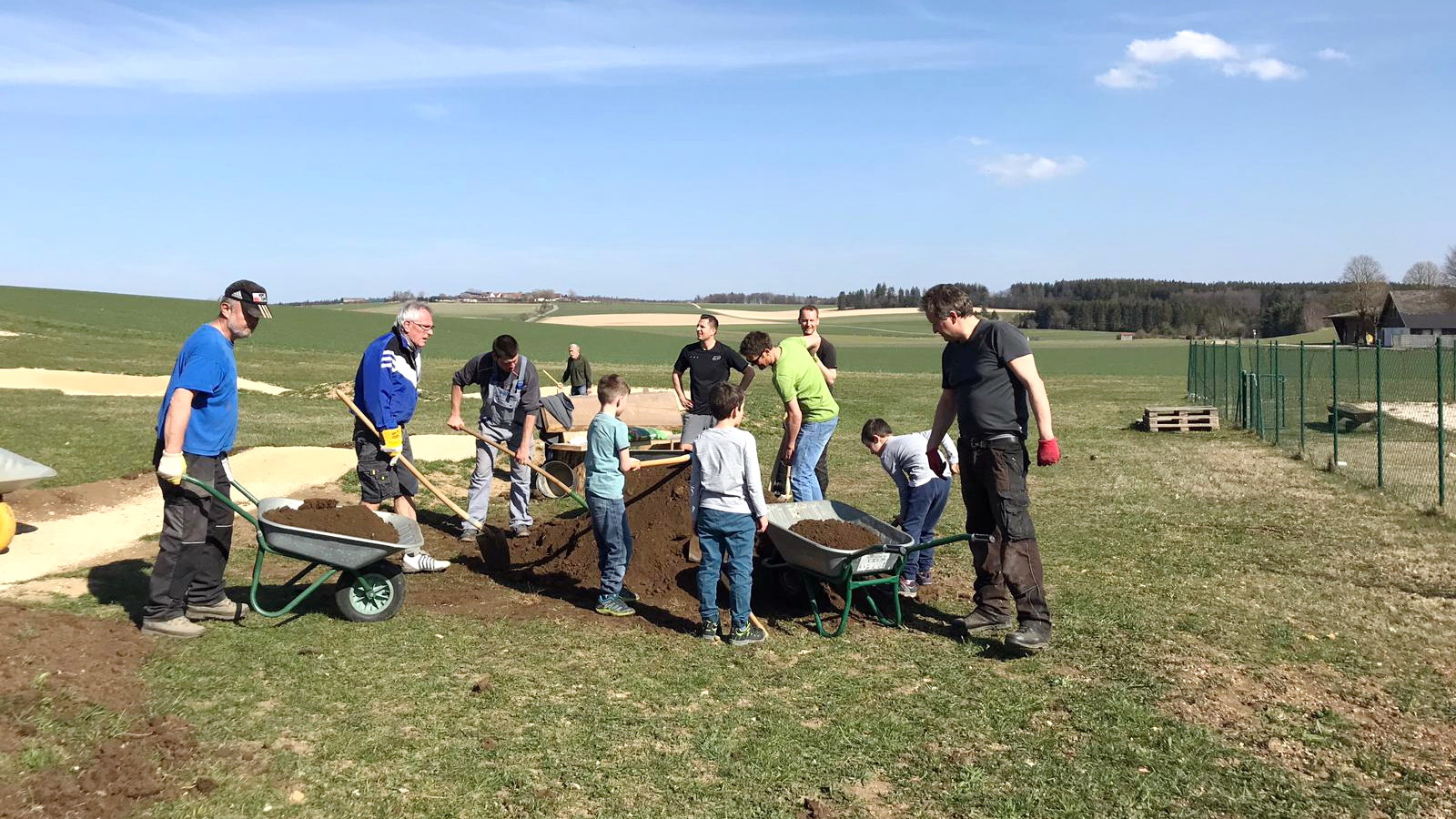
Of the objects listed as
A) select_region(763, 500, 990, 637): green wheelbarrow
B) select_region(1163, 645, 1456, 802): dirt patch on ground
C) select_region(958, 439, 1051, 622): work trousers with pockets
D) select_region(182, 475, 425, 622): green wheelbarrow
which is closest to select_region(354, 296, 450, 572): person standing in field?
select_region(182, 475, 425, 622): green wheelbarrow

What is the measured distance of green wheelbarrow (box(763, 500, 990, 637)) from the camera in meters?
5.80

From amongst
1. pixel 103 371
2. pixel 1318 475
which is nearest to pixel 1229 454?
pixel 1318 475

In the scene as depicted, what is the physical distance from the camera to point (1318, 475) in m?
12.8

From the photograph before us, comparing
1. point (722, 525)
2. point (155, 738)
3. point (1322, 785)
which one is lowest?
point (1322, 785)

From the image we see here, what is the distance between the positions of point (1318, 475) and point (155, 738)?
12718 mm

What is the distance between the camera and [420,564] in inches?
287

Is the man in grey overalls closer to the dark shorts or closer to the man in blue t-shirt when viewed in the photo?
the dark shorts

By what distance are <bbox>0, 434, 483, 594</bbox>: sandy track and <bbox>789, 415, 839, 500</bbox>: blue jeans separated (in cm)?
420

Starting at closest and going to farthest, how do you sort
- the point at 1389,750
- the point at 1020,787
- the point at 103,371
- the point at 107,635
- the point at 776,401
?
the point at 1020,787 < the point at 1389,750 < the point at 107,635 < the point at 776,401 < the point at 103,371

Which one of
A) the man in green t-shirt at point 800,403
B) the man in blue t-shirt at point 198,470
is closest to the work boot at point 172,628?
the man in blue t-shirt at point 198,470

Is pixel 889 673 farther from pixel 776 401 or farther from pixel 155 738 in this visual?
pixel 776 401

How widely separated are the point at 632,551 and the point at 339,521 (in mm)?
1935

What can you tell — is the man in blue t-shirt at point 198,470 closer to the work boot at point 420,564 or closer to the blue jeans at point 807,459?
the work boot at point 420,564

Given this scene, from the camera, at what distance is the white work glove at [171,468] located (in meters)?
5.38
